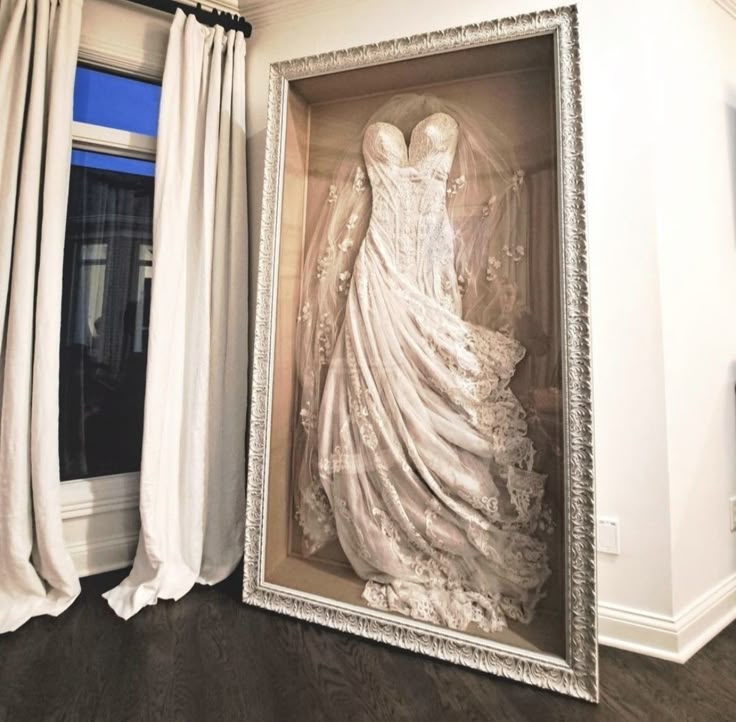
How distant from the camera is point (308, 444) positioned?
4.91ft

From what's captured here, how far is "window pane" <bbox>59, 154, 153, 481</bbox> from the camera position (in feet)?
5.68

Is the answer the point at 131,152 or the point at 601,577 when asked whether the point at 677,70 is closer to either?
the point at 601,577

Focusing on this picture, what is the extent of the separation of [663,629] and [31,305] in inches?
88.6

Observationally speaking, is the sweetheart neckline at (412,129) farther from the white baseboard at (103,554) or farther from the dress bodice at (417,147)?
the white baseboard at (103,554)

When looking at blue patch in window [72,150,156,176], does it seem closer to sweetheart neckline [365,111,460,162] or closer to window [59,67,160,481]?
window [59,67,160,481]

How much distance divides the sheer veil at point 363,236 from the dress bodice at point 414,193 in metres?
0.03

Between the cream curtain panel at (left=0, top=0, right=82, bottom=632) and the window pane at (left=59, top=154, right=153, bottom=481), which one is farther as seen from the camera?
the window pane at (left=59, top=154, right=153, bottom=481)

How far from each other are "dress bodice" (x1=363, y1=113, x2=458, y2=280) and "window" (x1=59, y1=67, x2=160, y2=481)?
1.07 m

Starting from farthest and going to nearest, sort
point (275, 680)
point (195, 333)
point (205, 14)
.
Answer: point (205, 14), point (195, 333), point (275, 680)

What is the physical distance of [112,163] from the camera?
5.93 ft

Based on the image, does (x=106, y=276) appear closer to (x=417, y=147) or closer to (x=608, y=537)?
(x=417, y=147)

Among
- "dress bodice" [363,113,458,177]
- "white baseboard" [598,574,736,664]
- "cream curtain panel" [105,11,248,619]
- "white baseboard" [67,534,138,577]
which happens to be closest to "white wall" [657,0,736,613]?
"white baseboard" [598,574,736,664]

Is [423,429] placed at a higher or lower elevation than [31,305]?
lower

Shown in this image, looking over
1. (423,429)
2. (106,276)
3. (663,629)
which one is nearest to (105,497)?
(106,276)
